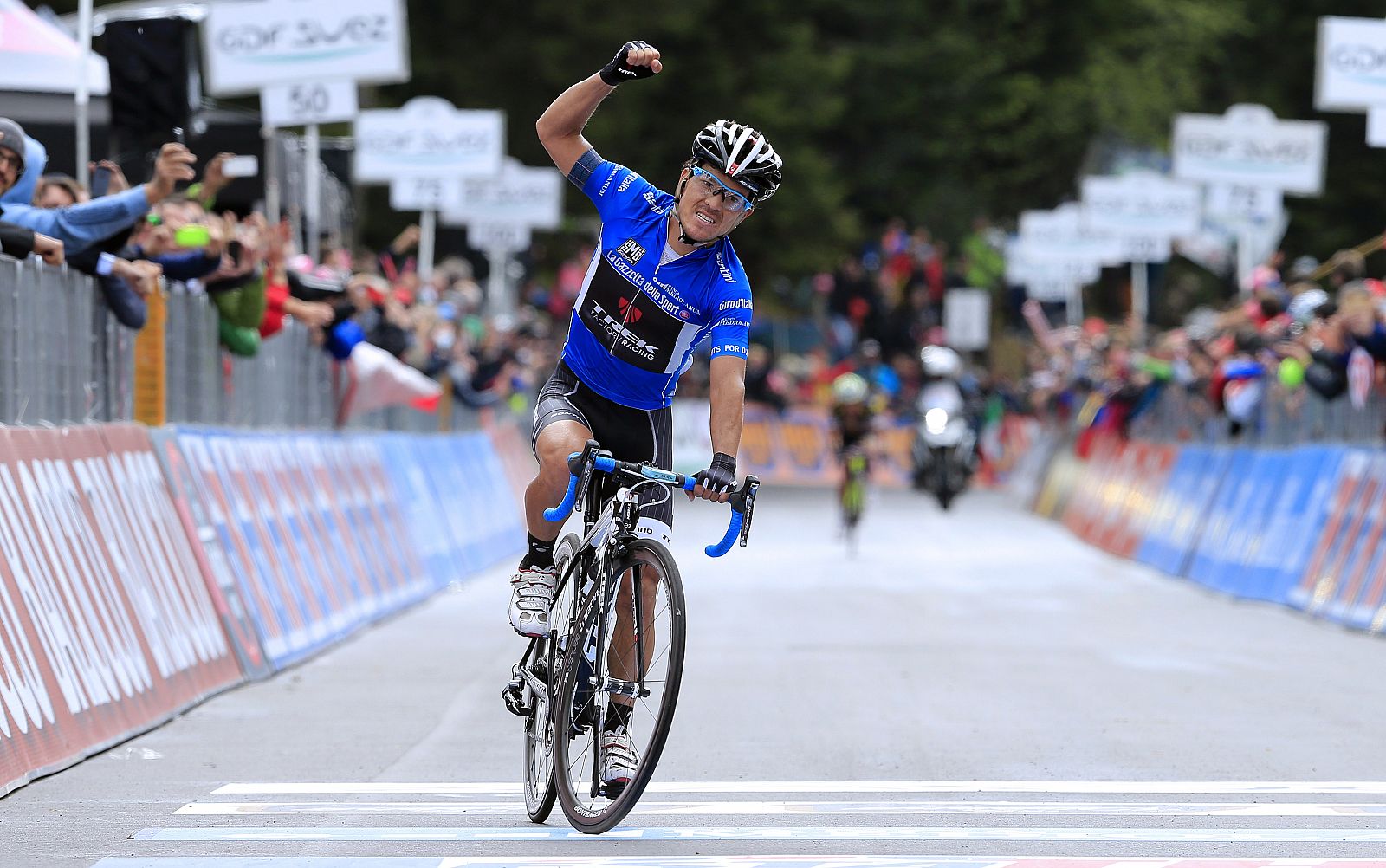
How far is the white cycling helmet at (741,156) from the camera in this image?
24.9 ft

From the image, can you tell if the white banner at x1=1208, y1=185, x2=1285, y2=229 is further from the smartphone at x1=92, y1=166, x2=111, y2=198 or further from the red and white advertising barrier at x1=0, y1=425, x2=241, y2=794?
the red and white advertising barrier at x1=0, y1=425, x2=241, y2=794

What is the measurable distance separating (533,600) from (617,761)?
807 millimetres

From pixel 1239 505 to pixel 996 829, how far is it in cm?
1319

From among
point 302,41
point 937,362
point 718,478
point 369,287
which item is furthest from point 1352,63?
point 937,362

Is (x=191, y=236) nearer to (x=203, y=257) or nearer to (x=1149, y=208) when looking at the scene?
(x=203, y=257)

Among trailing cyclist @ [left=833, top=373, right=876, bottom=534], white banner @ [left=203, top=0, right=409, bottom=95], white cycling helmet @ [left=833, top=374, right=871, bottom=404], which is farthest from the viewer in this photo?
white cycling helmet @ [left=833, top=374, right=871, bottom=404]

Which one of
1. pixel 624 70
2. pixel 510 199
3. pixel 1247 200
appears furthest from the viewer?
pixel 510 199

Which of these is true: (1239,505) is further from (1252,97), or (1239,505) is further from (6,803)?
(1252,97)

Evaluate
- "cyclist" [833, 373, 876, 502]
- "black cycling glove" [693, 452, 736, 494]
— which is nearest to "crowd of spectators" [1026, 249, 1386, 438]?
"cyclist" [833, 373, 876, 502]

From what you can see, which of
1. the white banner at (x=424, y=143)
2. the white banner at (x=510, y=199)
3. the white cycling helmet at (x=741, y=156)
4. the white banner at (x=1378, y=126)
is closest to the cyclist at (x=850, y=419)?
the white banner at (x=424, y=143)

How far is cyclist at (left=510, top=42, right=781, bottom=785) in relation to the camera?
761cm

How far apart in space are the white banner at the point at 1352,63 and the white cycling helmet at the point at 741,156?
14077 millimetres

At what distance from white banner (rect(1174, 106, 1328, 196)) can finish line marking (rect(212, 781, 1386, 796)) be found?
17390 millimetres

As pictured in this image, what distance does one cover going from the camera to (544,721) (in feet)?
25.8
